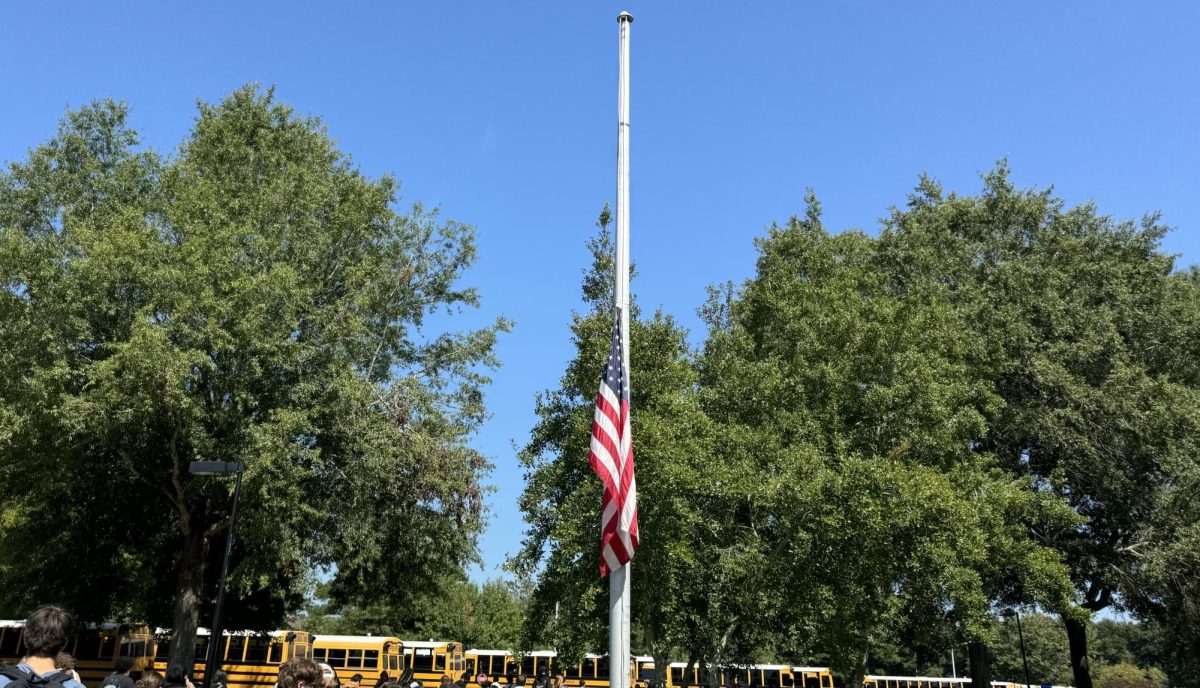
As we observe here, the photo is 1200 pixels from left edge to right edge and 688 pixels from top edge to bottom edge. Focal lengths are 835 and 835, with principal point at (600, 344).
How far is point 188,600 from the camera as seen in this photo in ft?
81.7

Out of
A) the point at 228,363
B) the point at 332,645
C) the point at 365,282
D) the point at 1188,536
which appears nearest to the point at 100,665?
the point at 332,645

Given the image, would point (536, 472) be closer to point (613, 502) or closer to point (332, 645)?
point (613, 502)

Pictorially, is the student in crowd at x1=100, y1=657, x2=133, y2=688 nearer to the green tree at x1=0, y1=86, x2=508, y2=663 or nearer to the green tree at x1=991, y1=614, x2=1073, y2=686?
the green tree at x1=0, y1=86, x2=508, y2=663

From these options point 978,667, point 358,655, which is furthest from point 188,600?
point 978,667

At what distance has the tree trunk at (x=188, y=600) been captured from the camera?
24094 millimetres

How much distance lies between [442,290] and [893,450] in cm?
1594

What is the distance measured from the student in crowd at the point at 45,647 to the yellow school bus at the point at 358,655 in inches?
1310

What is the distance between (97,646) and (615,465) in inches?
1195

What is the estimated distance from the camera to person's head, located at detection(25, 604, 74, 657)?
4.42 m

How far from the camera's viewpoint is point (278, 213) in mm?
26078

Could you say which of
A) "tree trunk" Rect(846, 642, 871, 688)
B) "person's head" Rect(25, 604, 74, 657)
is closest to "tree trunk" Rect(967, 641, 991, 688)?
"tree trunk" Rect(846, 642, 871, 688)

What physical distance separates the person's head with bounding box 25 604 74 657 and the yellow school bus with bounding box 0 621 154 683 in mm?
31007

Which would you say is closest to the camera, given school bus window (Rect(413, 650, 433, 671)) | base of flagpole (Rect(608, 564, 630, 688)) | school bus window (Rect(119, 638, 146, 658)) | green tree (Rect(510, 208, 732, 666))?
base of flagpole (Rect(608, 564, 630, 688))

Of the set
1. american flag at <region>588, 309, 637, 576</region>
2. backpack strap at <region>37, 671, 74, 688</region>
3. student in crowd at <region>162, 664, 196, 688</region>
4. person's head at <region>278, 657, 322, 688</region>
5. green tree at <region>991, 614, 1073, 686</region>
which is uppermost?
american flag at <region>588, 309, 637, 576</region>
